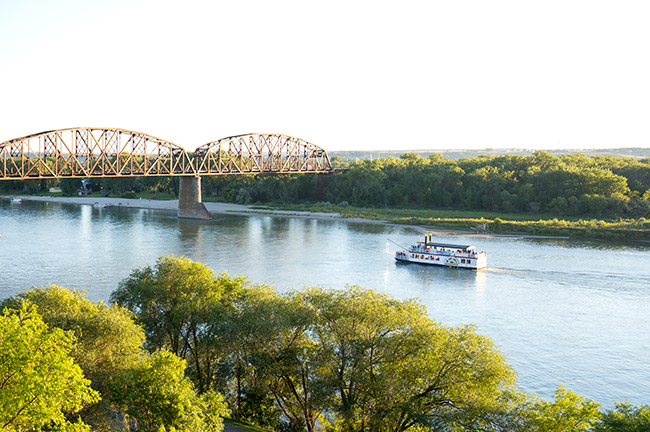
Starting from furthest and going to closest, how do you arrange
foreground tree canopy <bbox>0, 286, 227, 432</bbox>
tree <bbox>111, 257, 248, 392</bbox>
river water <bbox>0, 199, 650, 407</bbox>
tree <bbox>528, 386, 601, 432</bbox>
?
river water <bbox>0, 199, 650, 407</bbox> < tree <bbox>111, 257, 248, 392</bbox> < tree <bbox>528, 386, 601, 432</bbox> < foreground tree canopy <bbox>0, 286, 227, 432</bbox>

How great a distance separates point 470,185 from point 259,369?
Result: 90.8 metres

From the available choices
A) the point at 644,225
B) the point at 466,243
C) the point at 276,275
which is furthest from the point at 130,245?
the point at 644,225

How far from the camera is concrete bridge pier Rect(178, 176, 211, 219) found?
334 ft

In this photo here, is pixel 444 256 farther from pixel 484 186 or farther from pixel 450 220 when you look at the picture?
pixel 484 186

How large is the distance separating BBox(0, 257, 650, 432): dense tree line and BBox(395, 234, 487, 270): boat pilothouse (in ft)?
114

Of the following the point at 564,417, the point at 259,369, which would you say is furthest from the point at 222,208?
the point at 564,417

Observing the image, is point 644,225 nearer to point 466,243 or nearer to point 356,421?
point 466,243

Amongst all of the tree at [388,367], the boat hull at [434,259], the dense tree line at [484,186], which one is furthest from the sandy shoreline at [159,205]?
the tree at [388,367]

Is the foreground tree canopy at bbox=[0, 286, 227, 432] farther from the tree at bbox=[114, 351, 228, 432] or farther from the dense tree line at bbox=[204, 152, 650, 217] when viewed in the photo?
the dense tree line at bbox=[204, 152, 650, 217]

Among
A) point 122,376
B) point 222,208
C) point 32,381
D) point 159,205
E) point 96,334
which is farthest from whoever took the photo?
point 159,205

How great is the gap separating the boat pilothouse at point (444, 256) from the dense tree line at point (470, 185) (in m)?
41.1

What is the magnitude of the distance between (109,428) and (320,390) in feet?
24.0

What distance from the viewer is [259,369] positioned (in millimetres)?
23516

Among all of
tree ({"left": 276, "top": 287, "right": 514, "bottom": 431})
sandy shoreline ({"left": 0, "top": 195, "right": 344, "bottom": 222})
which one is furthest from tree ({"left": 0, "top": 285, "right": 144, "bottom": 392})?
sandy shoreline ({"left": 0, "top": 195, "right": 344, "bottom": 222})
